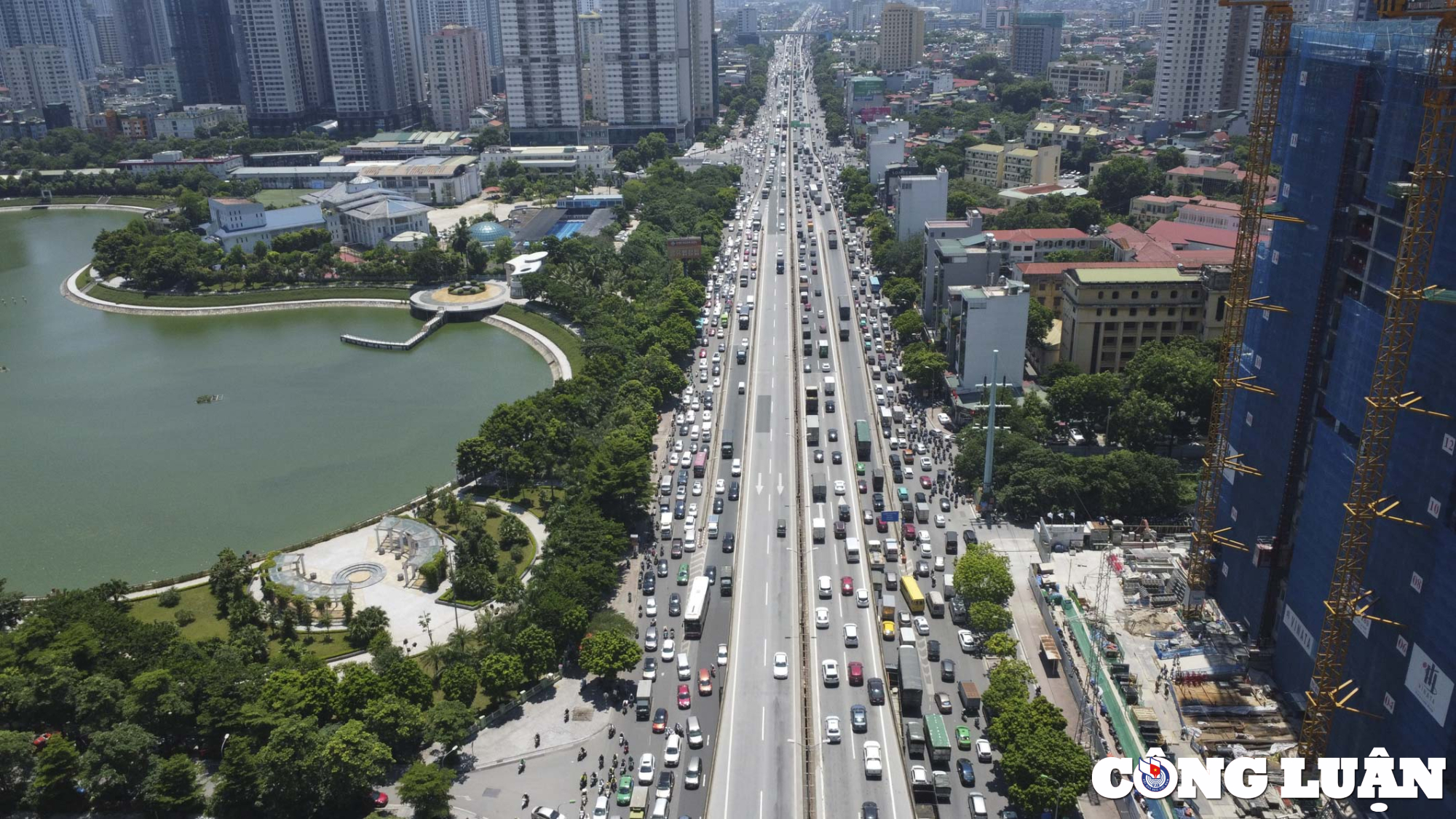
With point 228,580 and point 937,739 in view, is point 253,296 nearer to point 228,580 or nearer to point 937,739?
point 228,580

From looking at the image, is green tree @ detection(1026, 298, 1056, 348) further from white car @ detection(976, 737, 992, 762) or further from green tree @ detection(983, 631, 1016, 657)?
white car @ detection(976, 737, 992, 762)

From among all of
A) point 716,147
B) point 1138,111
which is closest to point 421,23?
point 716,147

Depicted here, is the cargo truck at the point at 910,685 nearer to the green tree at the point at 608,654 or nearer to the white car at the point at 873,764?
the white car at the point at 873,764

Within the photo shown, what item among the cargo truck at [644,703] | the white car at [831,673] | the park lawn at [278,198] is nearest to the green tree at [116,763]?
the cargo truck at [644,703]

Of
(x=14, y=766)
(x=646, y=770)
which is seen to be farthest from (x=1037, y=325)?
(x=14, y=766)

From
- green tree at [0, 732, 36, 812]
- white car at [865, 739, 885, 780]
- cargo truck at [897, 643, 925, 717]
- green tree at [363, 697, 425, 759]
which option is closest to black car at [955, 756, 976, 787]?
white car at [865, 739, 885, 780]

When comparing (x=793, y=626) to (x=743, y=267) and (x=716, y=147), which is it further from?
(x=716, y=147)
